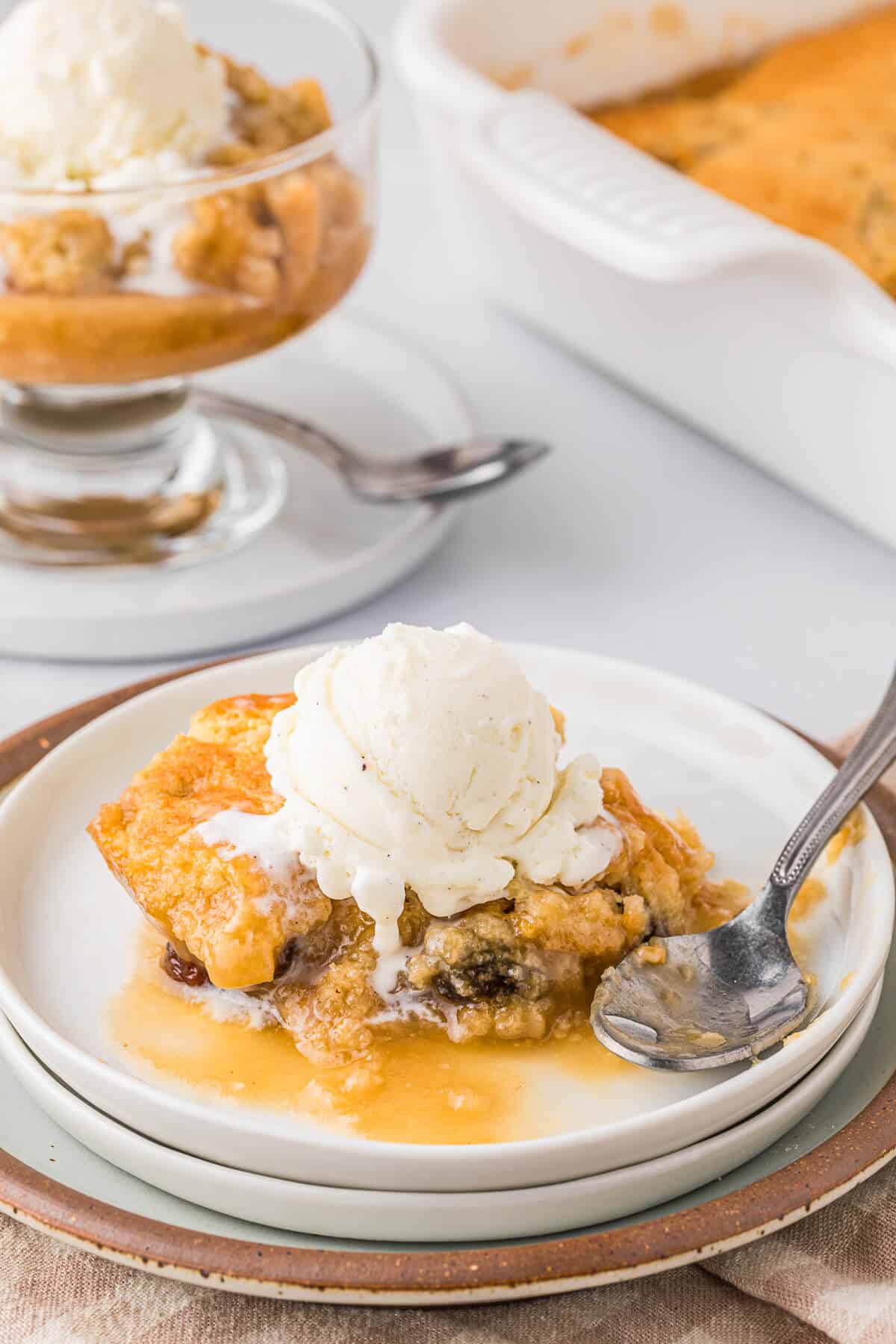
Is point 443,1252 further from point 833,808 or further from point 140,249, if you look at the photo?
point 140,249

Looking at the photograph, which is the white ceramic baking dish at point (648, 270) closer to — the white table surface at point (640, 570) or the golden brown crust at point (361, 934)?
the white table surface at point (640, 570)

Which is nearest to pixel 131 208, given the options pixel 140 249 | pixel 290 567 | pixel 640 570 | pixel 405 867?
pixel 140 249

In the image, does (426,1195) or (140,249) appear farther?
(140,249)

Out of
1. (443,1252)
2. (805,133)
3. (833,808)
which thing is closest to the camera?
(443,1252)

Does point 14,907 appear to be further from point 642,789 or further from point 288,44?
point 288,44

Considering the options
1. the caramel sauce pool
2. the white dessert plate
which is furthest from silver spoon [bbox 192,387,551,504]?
the caramel sauce pool

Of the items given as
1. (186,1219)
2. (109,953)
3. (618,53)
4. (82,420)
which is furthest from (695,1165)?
(618,53)

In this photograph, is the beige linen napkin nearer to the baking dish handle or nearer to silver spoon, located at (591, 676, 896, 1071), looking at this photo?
silver spoon, located at (591, 676, 896, 1071)
